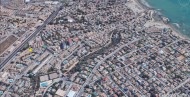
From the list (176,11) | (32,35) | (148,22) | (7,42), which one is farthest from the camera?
(176,11)

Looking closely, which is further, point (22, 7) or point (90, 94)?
point (22, 7)

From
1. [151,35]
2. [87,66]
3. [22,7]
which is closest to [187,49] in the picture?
[151,35]

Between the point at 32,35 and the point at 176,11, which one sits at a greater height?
the point at 32,35

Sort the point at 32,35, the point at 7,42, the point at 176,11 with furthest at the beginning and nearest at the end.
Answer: the point at 176,11 → the point at 32,35 → the point at 7,42

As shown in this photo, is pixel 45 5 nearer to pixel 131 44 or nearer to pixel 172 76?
pixel 131 44

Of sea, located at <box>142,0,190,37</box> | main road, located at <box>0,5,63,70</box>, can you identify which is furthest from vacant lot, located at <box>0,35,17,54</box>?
sea, located at <box>142,0,190,37</box>

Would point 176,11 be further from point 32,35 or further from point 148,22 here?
point 32,35

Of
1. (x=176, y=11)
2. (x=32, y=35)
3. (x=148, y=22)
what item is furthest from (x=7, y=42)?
(x=176, y=11)

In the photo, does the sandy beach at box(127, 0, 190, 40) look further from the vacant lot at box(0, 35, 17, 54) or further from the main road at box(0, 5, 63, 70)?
the vacant lot at box(0, 35, 17, 54)
